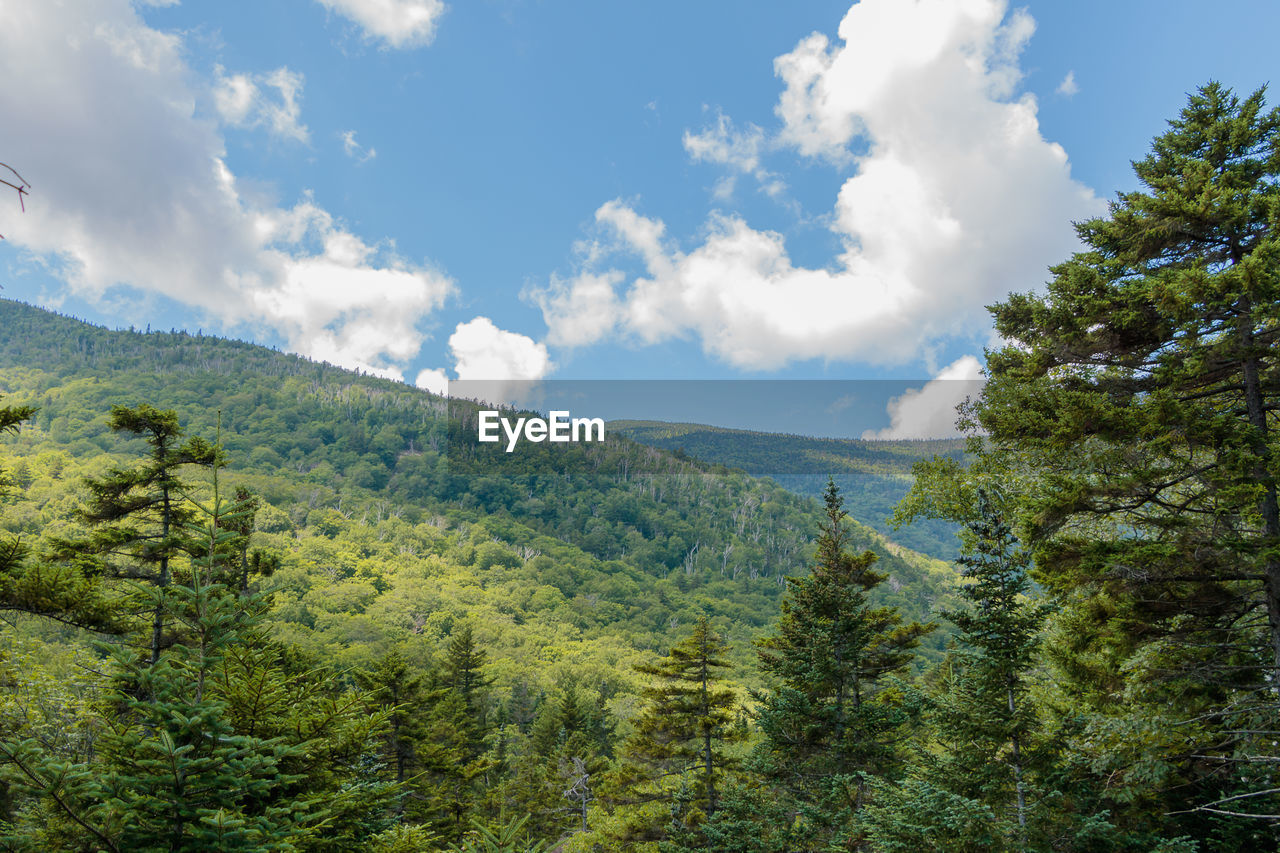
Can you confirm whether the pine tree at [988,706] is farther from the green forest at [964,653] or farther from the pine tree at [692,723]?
the pine tree at [692,723]

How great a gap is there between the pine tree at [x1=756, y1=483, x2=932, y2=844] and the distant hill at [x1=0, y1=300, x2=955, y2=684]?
45788 millimetres

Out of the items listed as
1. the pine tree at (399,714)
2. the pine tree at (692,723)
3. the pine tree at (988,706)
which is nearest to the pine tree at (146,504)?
the pine tree at (399,714)

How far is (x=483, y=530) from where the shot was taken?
141 metres

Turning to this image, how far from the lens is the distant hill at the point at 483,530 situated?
281 feet

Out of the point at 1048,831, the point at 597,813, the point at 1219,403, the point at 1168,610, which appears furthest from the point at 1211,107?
the point at 597,813

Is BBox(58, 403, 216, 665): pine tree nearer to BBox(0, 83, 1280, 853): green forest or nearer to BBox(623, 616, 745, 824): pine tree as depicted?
BBox(0, 83, 1280, 853): green forest

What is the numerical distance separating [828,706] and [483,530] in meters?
134

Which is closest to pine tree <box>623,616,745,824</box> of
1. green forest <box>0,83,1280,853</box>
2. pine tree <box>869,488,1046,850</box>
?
green forest <box>0,83,1280,853</box>

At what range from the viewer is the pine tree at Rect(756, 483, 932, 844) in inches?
556

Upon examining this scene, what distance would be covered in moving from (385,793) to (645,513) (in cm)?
16252

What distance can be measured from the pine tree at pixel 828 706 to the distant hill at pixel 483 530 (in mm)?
45788

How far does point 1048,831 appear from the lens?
888cm

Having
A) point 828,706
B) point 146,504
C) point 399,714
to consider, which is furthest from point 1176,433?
point 399,714

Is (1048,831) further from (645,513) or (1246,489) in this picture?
(645,513)
